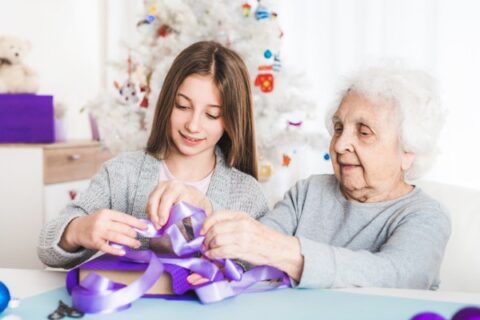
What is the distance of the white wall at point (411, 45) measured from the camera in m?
3.46

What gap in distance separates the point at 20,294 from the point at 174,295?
255mm

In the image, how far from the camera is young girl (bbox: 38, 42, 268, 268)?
65.4 inches

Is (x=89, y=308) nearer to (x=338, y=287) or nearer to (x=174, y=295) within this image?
(x=174, y=295)

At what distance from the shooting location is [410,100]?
1.40 m

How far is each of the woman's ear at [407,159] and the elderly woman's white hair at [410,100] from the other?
14mm

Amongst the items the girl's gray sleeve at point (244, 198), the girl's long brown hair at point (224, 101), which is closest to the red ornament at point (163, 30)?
the girl's long brown hair at point (224, 101)

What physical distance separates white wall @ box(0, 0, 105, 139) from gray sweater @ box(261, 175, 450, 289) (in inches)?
118

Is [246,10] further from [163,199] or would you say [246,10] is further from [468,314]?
[468,314]

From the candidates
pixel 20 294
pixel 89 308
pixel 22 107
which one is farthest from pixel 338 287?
pixel 22 107

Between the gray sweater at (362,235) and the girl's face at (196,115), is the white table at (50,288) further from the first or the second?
the girl's face at (196,115)

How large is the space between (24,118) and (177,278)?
2.83m

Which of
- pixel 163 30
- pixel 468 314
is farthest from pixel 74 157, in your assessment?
pixel 468 314

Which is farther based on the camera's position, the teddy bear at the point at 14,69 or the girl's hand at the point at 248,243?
the teddy bear at the point at 14,69

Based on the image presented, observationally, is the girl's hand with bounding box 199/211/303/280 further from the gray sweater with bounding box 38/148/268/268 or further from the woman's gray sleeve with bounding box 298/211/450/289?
the gray sweater with bounding box 38/148/268/268
